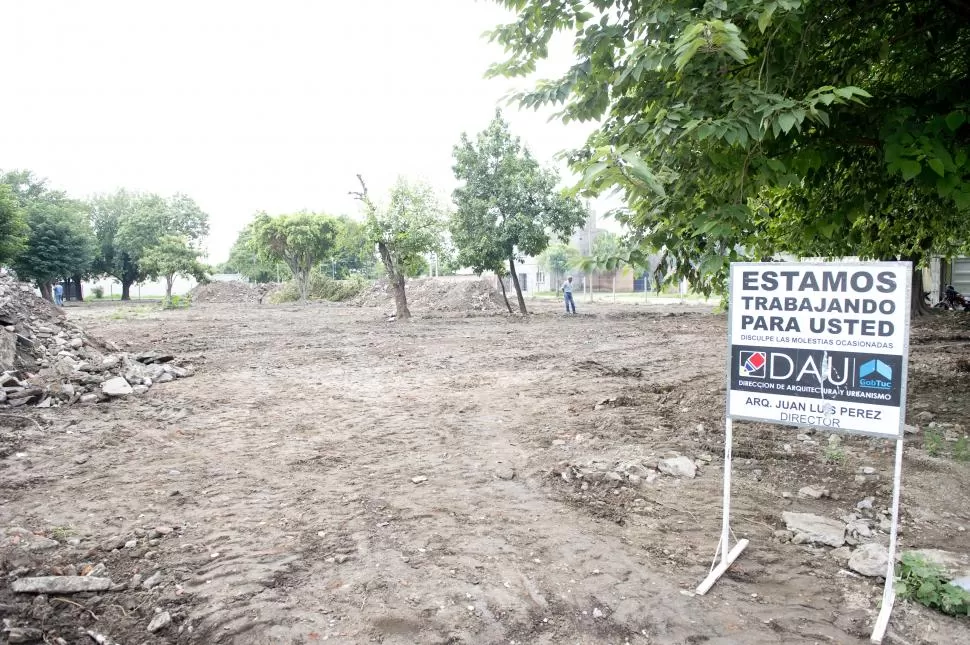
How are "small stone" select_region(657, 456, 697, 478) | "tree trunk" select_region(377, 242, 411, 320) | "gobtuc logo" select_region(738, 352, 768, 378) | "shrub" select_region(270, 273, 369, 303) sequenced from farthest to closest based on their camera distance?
1. "shrub" select_region(270, 273, 369, 303)
2. "tree trunk" select_region(377, 242, 411, 320)
3. "small stone" select_region(657, 456, 697, 478)
4. "gobtuc logo" select_region(738, 352, 768, 378)

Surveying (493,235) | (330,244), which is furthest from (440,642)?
(330,244)

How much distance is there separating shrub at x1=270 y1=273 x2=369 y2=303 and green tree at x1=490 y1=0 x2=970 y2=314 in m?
38.8

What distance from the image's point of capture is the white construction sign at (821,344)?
3145mm

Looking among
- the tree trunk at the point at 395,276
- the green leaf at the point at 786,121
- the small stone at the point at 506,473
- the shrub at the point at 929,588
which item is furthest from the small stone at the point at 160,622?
the tree trunk at the point at 395,276

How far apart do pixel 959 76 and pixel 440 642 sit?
6.47m

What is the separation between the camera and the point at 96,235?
5278cm

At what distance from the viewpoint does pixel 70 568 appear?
3803 mm

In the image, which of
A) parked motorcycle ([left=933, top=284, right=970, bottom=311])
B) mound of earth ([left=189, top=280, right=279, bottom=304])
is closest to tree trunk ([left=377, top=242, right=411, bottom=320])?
parked motorcycle ([left=933, top=284, right=970, bottom=311])

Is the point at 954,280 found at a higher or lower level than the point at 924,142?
lower

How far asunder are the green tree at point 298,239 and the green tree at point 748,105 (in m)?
35.3

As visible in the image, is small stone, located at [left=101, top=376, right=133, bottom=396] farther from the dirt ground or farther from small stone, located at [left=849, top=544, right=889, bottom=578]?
small stone, located at [left=849, top=544, right=889, bottom=578]

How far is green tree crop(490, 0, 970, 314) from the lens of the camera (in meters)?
3.78

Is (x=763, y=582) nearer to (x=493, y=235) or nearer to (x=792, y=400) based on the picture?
(x=792, y=400)

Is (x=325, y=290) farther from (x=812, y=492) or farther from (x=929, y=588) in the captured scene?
(x=929, y=588)
